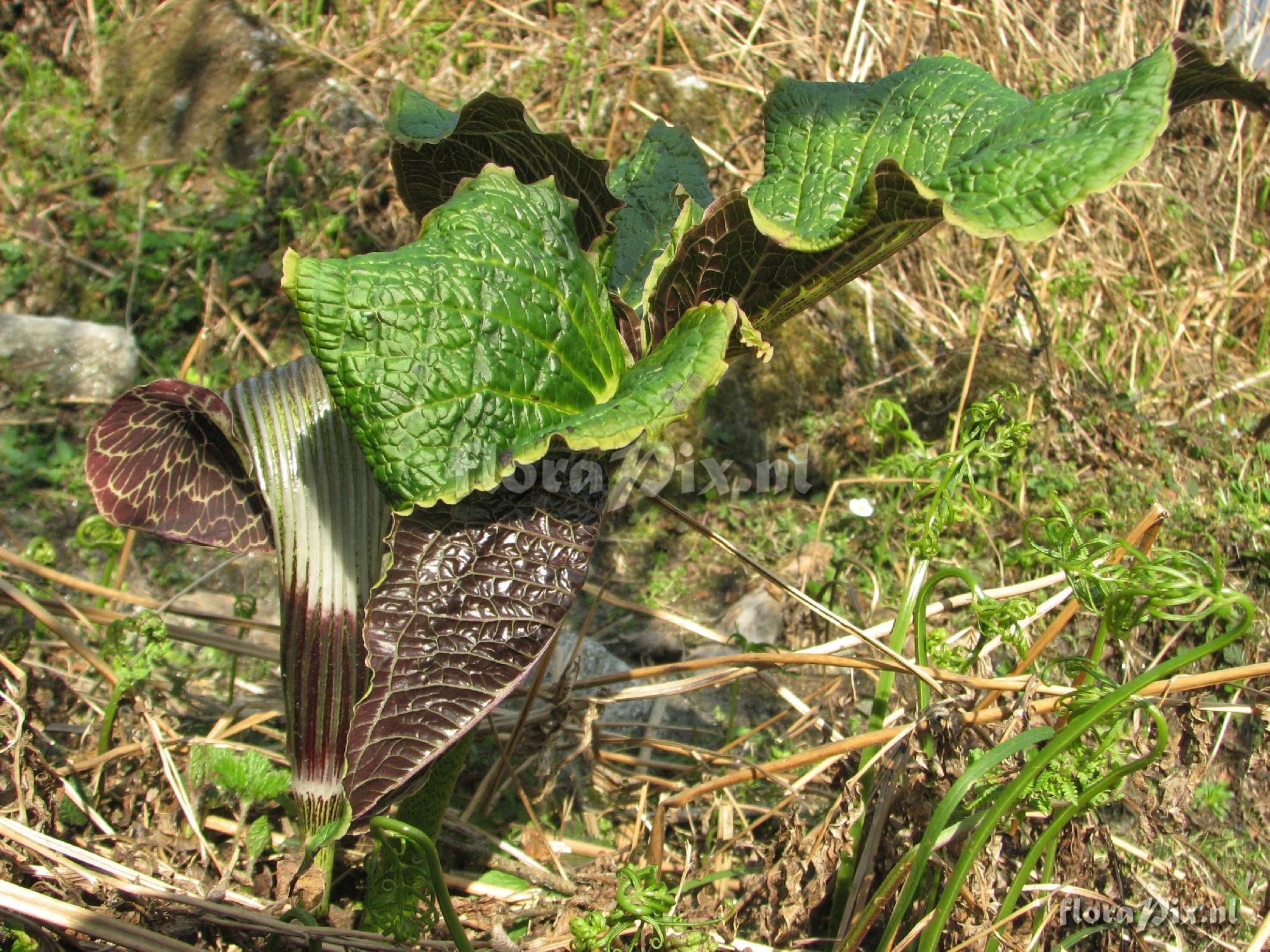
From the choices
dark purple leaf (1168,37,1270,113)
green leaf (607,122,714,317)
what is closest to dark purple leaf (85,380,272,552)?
green leaf (607,122,714,317)

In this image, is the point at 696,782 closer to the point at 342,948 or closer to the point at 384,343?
the point at 342,948

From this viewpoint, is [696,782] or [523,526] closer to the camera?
[523,526]

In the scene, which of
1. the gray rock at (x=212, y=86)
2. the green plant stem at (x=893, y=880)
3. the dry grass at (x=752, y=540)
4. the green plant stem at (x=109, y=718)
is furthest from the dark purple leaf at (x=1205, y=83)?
the gray rock at (x=212, y=86)

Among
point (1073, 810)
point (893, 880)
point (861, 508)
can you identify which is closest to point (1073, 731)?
point (1073, 810)

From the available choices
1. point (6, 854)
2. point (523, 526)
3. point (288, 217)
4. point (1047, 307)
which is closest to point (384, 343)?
point (523, 526)

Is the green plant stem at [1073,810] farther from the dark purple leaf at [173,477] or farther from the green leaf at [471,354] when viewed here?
the dark purple leaf at [173,477]

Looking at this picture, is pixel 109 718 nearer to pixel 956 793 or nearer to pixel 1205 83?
pixel 956 793
